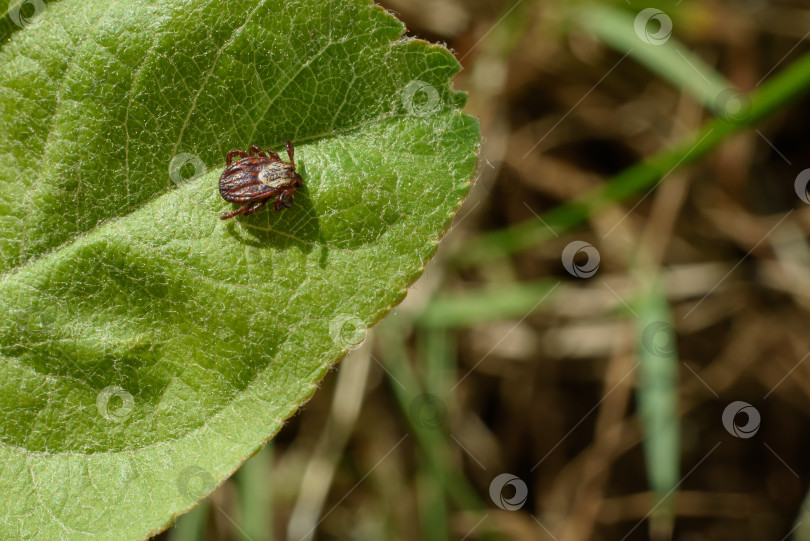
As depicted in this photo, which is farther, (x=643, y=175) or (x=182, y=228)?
(x=643, y=175)

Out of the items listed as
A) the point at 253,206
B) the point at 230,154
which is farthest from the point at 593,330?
the point at 230,154

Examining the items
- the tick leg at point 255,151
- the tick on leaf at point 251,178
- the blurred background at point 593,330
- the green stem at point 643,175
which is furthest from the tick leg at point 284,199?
the green stem at point 643,175

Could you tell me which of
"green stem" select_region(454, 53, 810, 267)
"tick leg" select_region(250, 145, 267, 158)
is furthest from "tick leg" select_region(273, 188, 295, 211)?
"green stem" select_region(454, 53, 810, 267)

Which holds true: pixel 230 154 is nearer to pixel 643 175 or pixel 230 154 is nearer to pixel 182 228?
pixel 182 228

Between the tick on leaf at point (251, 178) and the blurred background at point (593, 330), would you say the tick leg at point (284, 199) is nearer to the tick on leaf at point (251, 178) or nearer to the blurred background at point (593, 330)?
the tick on leaf at point (251, 178)

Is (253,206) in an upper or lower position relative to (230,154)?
lower

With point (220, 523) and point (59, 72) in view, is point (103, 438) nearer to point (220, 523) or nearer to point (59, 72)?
point (59, 72)

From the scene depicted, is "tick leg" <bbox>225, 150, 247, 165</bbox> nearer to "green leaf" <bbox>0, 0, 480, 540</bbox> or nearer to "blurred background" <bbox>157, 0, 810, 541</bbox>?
"green leaf" <bbox>0, 0, 480, 540</bbox>
